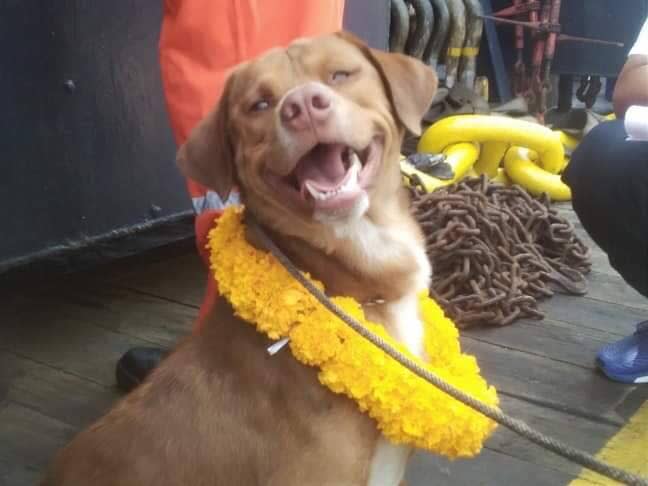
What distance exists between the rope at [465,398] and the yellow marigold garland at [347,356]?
0.05 meters

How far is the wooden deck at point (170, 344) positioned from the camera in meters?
2.38

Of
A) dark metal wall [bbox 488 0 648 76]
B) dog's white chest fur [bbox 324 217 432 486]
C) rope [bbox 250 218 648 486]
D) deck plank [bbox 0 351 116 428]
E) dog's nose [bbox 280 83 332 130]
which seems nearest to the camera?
rope [bbox 250 218 648 486]

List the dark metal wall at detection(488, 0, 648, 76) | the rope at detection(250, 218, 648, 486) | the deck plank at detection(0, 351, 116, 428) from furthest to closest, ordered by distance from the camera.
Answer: the dark metal wall at detection(488, 0, 648, 76) → the deck plank at detection(0, 351, 116, 428) → the rope at detection(250, 218, 648, 486)

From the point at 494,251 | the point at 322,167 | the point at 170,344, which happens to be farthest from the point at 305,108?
the point at 494,251

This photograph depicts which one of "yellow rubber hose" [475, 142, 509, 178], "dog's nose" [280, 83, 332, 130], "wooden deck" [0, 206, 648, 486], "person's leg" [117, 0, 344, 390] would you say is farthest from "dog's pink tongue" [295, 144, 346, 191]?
"yellow rubber hose" [475, 142, 509, 178]

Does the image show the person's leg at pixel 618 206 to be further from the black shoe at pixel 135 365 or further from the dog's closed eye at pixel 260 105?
the black shoe at pixel 135 365

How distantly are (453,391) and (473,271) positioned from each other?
170 cm

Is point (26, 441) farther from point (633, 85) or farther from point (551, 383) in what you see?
point (633, 85)

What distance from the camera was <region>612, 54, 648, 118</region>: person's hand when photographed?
2258 mm

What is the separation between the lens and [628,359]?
2.65 m

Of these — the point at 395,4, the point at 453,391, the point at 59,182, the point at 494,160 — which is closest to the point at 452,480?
the point at 453,391

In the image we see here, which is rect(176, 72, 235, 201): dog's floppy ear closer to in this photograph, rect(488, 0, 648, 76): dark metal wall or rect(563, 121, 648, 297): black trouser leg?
rect(563, 121, 648, 297): black trouser leg

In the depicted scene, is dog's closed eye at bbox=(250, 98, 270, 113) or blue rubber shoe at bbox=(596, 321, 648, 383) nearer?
dog's closed eye at bbox=(250, 98, 270, 113)

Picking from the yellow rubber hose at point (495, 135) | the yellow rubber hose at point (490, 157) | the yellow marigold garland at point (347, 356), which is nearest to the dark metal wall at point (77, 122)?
the yellow marigold garland at point (347, 356)
